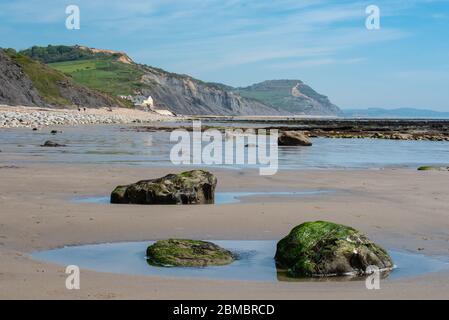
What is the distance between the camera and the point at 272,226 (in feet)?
39.7

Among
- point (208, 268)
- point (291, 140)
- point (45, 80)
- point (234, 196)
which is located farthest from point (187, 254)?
point (45, 80)

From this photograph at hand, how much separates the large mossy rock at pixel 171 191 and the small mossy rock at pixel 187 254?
471cm

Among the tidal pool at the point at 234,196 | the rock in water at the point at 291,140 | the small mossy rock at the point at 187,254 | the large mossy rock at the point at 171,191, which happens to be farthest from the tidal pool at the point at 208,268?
the rock in water at the point at 291,140

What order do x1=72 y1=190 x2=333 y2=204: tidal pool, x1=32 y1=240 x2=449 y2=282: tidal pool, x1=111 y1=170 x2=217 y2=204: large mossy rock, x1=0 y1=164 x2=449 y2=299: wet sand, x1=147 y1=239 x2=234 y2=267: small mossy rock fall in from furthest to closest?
x1=72 y1=190 x2=333 y2=204: tidal pool, x1=111 y1=170 x2=217 y2=204: large mossy rock, x1=147 y1=239 x2=234 y2=267: small mossy rock, x1=32 y1=240 x2=449 y2=282: tidal pool, x1=0 y1=164 x2=449 y2=299: wet sand

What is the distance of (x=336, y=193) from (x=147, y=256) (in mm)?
8555

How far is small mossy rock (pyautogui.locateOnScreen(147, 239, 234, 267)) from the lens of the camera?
359 inches

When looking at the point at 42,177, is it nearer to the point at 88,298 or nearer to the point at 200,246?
the point at 200,246

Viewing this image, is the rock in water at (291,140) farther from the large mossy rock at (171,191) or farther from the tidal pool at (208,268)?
the tidal pool at (208,268)

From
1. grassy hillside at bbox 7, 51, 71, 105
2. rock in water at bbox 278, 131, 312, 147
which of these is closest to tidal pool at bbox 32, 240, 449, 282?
rock in water at bbox 278, 131, 312, 147

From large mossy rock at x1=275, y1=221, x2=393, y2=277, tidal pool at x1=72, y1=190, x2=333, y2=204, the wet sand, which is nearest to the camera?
the wet sand

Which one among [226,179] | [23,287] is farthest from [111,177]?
[23,287]

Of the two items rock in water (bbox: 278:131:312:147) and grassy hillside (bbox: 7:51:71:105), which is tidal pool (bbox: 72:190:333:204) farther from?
grassy hillside (bbox: 7:51:71:105)

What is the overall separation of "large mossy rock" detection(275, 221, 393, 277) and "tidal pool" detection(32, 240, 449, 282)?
198 mm

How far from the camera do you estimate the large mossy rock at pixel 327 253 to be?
8.73 meters
